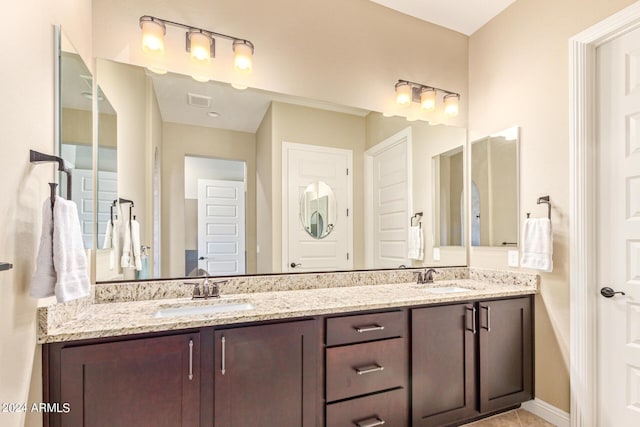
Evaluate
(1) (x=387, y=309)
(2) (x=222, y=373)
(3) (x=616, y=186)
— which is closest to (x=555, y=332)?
(3) (x=616, y=186)

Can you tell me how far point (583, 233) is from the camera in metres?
1.94

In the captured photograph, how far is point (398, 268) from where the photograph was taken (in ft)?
8.20

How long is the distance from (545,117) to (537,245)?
0.87 meters

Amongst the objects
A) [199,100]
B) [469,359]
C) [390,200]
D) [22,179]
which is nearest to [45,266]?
[22,179]

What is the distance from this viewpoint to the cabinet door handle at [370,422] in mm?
1682

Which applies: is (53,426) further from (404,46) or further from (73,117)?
(404,46)

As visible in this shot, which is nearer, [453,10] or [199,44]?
[199,44]

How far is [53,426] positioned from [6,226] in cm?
79

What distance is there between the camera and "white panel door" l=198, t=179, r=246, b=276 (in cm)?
201

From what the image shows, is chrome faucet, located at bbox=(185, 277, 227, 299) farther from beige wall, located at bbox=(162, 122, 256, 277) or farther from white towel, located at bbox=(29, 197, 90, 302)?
white towel, located at bbox=(29, 197, 90, 302)

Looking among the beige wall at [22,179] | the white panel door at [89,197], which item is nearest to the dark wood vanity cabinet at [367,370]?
the beige wall at [22,179]

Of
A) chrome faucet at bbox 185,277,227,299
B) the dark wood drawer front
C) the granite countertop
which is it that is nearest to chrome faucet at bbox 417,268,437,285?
the granite countertop

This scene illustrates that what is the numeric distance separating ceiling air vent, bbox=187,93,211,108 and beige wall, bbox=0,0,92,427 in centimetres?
71

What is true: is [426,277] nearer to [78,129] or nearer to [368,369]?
[368,369]
